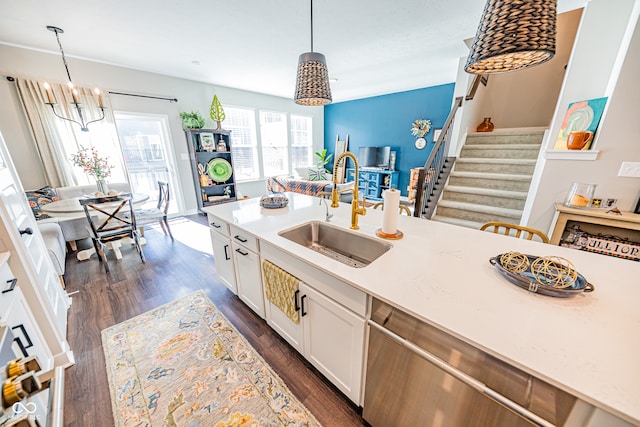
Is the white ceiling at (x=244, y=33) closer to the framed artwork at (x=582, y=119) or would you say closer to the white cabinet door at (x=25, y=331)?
the framed artwork at (x=582, y=119)

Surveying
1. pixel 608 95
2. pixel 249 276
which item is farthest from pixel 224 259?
pixel 608 95

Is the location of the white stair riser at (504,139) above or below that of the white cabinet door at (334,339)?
above

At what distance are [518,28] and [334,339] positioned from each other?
154 centimetres

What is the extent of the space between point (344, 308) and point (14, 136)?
16.3 ft

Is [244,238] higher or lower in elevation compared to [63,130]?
lower

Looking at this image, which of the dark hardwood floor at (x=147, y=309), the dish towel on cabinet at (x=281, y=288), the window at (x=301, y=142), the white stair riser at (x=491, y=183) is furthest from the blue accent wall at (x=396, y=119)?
the dish towel on cabinet at (x=281, y=288)

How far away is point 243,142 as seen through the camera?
5715 millimetres

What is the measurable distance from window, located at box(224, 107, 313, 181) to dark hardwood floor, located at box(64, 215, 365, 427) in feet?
9.27

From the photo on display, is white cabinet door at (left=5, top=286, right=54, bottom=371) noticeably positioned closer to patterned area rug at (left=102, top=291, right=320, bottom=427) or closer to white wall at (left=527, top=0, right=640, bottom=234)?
patterned area rug at (left=102, top=291, right=320, bottom=427)

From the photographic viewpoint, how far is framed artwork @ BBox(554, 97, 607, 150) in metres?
2.03

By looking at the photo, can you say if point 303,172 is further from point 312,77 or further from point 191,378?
point 191,378

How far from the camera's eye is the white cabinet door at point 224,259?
199cm

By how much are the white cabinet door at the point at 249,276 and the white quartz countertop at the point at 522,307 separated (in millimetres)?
413

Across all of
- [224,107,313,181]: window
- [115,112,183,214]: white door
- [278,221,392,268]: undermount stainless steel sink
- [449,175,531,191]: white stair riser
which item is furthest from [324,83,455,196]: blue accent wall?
[278,221,392,268]: undermount stainless steel sink
